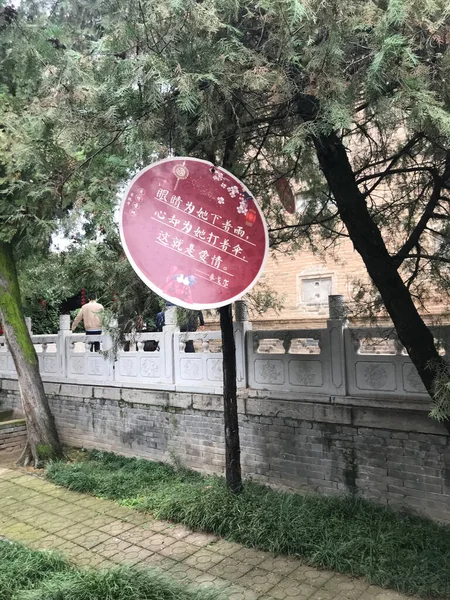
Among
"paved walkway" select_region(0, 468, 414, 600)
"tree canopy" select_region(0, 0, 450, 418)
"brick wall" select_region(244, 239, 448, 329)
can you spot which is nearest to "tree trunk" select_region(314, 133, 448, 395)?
"tree canopy" select_region(0, 0, 450, 418)

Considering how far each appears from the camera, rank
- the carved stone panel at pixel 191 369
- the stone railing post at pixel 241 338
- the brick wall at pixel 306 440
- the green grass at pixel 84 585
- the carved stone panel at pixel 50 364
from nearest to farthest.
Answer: the green grass at pixel 84 585
the brick wall at pixel 306 440
the stone railing post at pixel 241 338
the carved stone panel at pixel 191 369
the carved stone panel at pixel 50 364

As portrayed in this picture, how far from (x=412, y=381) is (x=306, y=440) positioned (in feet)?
4.64

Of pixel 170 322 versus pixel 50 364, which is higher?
pixel 170 322

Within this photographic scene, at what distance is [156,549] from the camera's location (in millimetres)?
4789

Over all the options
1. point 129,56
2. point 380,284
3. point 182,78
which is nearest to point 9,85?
point 129,56

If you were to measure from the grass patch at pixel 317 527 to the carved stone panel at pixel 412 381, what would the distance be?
120 cm

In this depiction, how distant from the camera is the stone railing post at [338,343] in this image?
5496 mm

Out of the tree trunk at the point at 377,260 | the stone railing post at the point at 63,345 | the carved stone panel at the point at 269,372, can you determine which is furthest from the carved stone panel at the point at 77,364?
the tree trunk at the point at 377,260

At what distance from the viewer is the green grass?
344 cm

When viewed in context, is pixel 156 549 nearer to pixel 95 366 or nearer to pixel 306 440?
pixel 306 440

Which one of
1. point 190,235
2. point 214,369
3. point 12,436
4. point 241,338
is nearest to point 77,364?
point 12,436

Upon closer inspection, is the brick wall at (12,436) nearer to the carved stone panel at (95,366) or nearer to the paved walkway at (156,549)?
the carved stone panel at (95,366)

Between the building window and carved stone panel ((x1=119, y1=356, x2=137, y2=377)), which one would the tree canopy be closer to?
carved stone panel ((x1=119, y1=356, x2=137, y2=377))

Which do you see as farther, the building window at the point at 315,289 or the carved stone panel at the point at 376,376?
the building window at the point at 315,289
